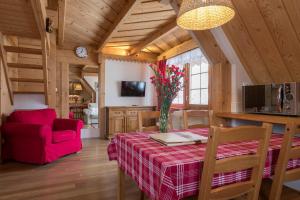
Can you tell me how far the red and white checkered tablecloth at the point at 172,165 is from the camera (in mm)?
935

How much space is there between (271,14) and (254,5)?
18 centimetres

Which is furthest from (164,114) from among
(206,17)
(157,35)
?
(157,35)

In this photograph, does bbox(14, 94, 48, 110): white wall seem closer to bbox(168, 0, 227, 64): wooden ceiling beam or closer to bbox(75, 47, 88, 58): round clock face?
bbox(75, 47, 88, 58): round clock face

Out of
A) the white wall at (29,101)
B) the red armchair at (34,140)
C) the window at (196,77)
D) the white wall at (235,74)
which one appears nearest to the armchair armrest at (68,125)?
the red armchair at (34,140)

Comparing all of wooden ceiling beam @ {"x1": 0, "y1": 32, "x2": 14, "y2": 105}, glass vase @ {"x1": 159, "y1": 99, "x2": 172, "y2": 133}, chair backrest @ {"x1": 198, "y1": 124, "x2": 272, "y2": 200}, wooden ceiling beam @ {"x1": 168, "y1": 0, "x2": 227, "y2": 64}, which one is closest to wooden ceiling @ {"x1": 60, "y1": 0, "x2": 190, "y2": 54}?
wooden ceiling beam @ {"x1": 168, "y1": 0, "x2": 227, "y2": 64}

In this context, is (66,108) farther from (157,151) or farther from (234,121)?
(157,151)

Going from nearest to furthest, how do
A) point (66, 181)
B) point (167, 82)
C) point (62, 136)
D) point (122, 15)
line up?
point (167, 82), point (66, 181), point (122, 15), point (62, 136)

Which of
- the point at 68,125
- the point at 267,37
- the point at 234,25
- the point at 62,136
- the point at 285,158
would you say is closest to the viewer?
the point at 285,158

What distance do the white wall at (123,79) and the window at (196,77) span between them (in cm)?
137

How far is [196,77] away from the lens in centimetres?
426

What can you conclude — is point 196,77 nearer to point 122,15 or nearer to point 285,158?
point 122,15

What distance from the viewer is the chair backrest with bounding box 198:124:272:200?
908mm

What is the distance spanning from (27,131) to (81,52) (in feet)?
8.52

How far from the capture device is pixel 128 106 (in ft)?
16.8
